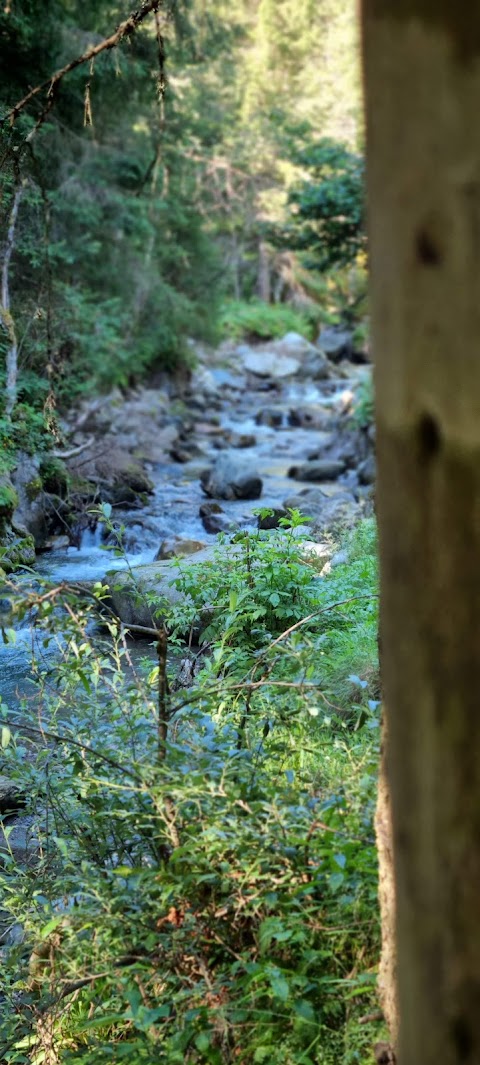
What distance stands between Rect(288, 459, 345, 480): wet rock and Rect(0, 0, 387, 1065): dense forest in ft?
0.21

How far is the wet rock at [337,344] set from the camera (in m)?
32.1

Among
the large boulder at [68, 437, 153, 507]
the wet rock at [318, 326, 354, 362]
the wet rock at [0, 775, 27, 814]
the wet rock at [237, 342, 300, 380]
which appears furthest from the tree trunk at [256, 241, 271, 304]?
the wet rock at [0, 775, 27, 814]

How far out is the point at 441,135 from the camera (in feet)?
4.19

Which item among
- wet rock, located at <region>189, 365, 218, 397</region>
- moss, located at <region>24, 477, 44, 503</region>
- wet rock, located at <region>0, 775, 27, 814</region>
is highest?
wet rock, located at <region>189, 365, 218, 397</region>

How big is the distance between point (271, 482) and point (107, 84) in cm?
698

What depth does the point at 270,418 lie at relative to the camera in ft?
74.7

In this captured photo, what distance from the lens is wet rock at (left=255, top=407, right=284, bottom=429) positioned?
74.3 feet

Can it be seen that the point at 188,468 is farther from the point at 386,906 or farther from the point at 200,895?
the point at 386,906

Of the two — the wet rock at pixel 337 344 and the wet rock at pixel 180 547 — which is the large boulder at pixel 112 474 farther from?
the wet rock at pixel 337 344

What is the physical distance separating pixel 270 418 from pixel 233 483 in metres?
8.86

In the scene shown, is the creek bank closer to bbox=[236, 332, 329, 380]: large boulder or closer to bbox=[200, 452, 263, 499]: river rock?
bbox=[200, 452, 263, 499]: river rock

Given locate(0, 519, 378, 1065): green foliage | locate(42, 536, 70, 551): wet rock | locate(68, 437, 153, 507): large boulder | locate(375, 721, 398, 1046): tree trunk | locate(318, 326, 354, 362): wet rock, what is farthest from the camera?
locate(318, 326, 354, 362): wet rock

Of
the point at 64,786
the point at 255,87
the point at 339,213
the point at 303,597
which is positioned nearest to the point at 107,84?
the point at 339,213

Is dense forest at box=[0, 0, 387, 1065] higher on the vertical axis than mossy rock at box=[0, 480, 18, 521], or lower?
higher
